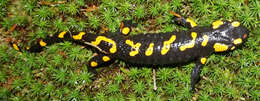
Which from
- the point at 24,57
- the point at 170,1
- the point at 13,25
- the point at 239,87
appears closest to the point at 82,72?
the point at 24,57

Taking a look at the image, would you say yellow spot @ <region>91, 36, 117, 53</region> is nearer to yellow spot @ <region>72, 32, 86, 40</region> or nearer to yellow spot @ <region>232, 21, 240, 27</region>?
yellow spot @ <region>72, 32, 86, 40</region>

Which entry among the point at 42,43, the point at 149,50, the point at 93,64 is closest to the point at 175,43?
the point at 149,50

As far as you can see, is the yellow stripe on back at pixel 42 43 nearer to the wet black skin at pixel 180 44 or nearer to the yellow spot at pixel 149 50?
the wet black skin at pixel 180 44

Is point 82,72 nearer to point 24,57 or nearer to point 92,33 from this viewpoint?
point 92,33

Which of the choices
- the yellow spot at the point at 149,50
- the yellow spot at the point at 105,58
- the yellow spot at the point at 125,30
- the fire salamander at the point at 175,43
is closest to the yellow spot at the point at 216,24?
the fire salamander at the point at 175,43

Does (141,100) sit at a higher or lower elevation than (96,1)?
lower

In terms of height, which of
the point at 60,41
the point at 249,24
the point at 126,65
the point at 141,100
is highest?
the point at 249,24

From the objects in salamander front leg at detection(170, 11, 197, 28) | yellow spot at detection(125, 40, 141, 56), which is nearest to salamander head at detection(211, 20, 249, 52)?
salamander front leg at detection(170, 11, 197, 28)

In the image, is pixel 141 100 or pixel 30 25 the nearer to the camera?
pixel 141 100
